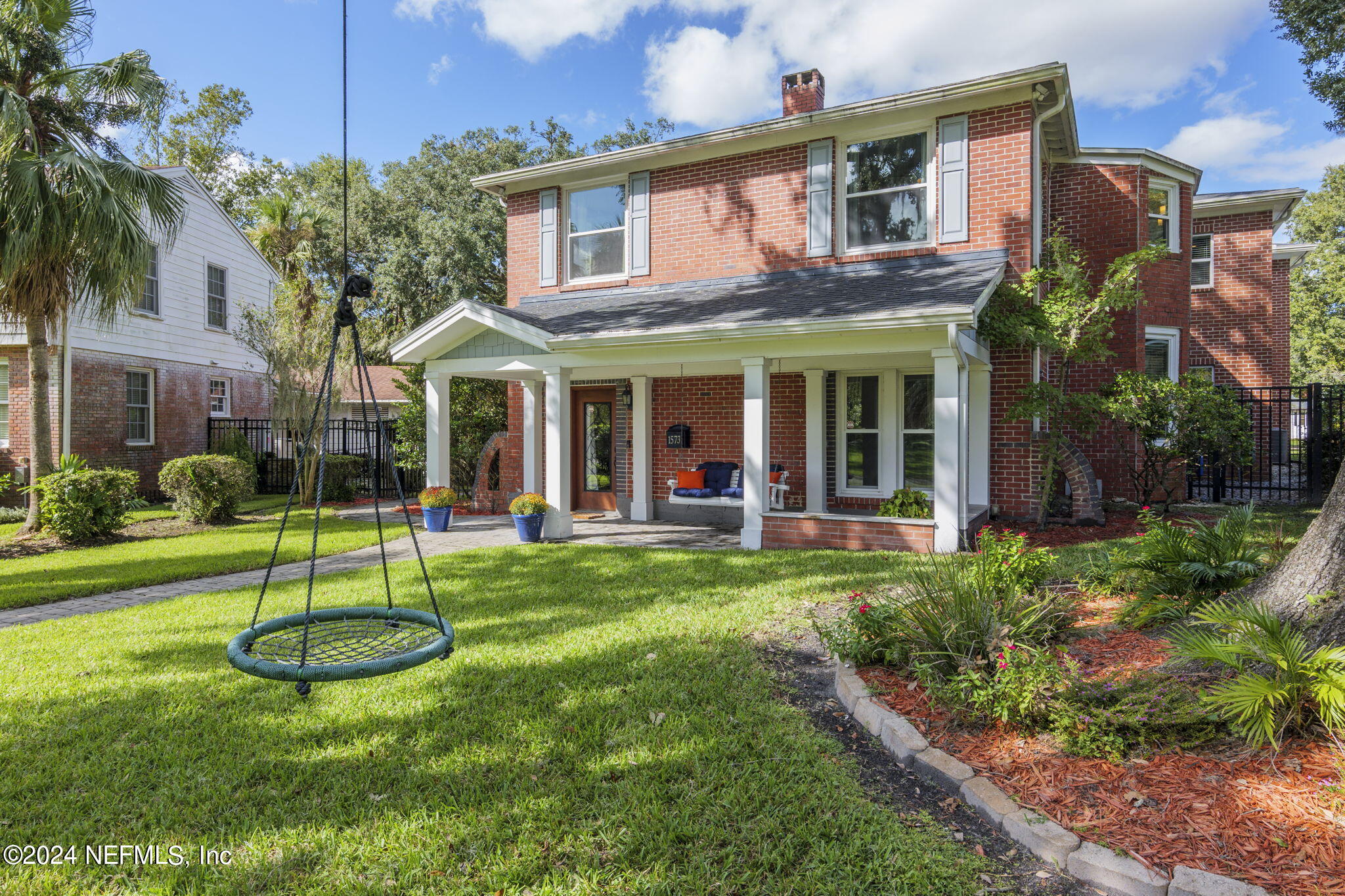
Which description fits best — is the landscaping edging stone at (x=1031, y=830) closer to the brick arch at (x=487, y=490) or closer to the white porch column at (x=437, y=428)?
the white porch column at (x=437, y=428)

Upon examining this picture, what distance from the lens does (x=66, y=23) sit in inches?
425

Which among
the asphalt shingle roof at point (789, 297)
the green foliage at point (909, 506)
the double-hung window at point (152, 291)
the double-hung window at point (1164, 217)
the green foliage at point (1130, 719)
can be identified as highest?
the double-hung window at point (1164, 217)

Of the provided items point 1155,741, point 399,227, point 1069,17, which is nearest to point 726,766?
point 1155,741

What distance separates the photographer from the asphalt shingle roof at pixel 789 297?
29.1 ft

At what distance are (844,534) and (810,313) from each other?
2931 millimetres

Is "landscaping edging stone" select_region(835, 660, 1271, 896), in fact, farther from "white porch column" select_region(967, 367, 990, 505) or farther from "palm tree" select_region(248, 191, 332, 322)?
"palm tree" select_region(248, 191, 332, 322)

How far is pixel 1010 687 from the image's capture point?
3.59 meters

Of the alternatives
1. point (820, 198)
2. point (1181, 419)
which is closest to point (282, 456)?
point (820, 198)

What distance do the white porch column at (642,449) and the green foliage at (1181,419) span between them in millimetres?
7101

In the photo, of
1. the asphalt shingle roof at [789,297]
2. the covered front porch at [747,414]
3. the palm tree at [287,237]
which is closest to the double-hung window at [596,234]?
the asphalt shingle roof at [789,297]

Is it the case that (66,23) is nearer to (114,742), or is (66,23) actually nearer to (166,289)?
(166,289)

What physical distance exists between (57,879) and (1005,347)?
1087 cm

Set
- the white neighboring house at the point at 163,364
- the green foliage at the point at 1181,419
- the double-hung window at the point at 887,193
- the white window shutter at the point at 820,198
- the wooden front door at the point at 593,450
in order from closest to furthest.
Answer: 1. the green foliage at the point at 1181,419
2. the double-hung window at the point at 887,193
3. the white window shutter at the point at 820,198
4. the wooden front door at the point at 593,450
5. the white neighboring house at the point at 163,364

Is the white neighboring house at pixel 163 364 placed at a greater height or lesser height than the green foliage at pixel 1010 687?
greater
